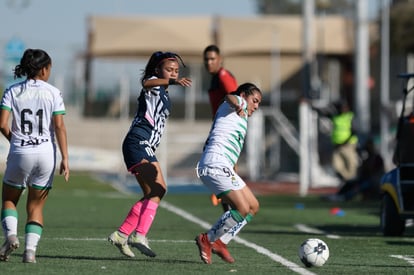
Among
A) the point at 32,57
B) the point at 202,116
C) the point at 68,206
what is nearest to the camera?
the point at 32,57

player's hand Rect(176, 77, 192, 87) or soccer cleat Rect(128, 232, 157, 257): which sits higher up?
player's hand Rect(176, 77, 192, 87)

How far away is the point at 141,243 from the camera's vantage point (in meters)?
12.4

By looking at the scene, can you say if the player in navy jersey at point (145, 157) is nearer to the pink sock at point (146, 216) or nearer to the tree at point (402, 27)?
the pink sock at point (146, 216)

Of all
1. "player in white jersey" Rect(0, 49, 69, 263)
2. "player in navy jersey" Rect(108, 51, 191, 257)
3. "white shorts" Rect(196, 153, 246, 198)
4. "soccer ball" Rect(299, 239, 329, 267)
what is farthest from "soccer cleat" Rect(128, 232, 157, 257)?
"soccer ball" Rect(299, 239, 329, 267)

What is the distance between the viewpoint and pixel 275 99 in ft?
168

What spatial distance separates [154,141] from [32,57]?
1.62 meters

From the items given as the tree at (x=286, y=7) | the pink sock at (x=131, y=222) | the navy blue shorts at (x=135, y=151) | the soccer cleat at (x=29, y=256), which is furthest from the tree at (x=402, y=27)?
the tree at (x=286, y=7)

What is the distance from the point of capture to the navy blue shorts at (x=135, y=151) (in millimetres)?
12547

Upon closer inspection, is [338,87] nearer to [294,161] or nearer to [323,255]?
[294,161]

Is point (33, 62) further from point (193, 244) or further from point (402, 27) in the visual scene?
point (402, 27)

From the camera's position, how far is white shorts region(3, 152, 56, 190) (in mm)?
11516

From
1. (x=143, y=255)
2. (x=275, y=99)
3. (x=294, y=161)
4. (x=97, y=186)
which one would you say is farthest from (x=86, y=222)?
(x=275, y=99)

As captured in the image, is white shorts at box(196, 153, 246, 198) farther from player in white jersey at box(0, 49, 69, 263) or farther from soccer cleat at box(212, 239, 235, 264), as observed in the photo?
player in white jersey at box(0, 49, 69, 263)

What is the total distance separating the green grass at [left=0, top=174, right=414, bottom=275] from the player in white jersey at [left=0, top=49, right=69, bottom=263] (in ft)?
1.20
